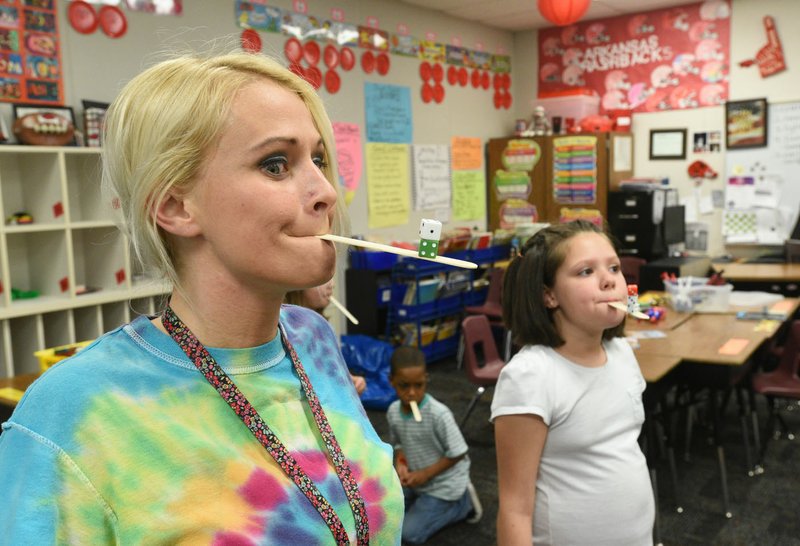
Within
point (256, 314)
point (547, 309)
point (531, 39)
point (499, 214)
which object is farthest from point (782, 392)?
point (531, 39)

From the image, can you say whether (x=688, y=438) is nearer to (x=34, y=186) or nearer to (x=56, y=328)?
(x=56, y=328)

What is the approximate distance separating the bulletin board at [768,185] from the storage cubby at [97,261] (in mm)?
5055

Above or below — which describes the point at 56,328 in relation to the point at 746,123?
below

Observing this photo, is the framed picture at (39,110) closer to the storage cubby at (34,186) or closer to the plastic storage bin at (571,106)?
the storage cubby at (34,186)

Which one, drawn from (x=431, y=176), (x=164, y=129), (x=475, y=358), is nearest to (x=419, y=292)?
(x=431, y=176)

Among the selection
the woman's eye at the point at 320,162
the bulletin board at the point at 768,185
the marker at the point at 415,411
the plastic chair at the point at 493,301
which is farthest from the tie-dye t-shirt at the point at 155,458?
the bulletin board at the point at 768,185

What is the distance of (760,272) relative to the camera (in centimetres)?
486

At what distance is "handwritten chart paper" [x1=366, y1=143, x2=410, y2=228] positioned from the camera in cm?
547

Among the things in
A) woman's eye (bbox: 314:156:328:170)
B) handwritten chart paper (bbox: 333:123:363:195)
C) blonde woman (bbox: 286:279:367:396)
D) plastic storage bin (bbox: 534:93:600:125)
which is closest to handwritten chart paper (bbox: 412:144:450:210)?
handwritten chart paper (bbox: 333:123:363:195)

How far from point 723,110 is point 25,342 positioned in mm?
5720

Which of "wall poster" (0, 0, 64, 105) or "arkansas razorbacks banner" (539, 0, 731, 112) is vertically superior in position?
"arkansas razorbacks banner" (539, 0, 731, 112)

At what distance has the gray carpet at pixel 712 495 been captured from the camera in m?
2.79

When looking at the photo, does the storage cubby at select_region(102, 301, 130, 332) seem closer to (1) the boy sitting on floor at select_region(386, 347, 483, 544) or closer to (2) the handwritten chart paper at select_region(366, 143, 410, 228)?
(1) the boy sitting on floor at select_region(386, 347, 483, 544)

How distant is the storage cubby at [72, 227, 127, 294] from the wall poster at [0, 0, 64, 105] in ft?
2.38
